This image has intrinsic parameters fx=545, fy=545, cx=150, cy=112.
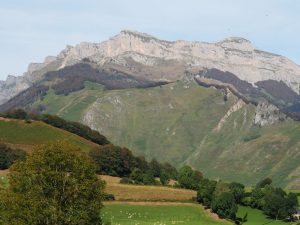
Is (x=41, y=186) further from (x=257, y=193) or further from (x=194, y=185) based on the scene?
(x=194, y=185)

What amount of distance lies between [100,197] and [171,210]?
70.5 metres

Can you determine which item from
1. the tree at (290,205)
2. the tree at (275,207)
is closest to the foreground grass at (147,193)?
the tree at (275,207)

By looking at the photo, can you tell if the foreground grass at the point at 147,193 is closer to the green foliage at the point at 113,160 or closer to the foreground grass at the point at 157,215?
the foreground grass at the point at 157,215

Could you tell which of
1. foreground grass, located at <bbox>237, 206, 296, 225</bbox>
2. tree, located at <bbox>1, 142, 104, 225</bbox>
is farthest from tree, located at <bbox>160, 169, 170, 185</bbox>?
tree, located at <bbox>1, 142, 104, 225</bbox>

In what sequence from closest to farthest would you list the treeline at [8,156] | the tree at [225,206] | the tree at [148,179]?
the tree at [225,206] → the tree at [148,179] → the treeline at [8,156]

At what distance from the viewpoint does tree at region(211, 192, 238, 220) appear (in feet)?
428

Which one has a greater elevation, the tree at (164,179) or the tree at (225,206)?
the tree at (164,179)

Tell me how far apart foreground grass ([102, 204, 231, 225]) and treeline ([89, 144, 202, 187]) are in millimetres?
34403

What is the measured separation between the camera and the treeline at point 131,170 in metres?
173

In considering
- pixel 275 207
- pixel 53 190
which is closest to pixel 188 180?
pixel 275 207

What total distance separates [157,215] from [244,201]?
3575cm

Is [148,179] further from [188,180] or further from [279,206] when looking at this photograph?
[279,206]

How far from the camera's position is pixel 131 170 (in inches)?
7461

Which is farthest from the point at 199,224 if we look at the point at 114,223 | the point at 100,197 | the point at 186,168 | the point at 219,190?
the point at 186,168
